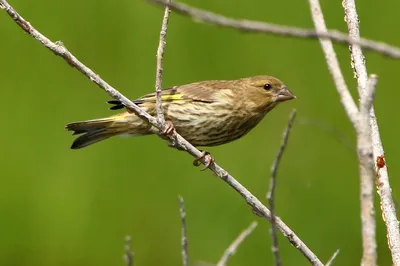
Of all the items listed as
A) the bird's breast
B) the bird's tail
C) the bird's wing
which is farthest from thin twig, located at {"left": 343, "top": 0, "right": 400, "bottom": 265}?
the bird's tail

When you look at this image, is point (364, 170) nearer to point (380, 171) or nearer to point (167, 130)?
point (380, 171)

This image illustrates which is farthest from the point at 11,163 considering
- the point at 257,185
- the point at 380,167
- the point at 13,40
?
the point at 380,167

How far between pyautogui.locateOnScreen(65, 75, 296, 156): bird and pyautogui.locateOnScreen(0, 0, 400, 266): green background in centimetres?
178

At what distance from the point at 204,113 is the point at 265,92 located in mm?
362

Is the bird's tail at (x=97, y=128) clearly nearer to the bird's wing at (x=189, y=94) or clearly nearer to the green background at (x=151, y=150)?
the bird's wing at (x=189, y=94)

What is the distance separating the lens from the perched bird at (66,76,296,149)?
4.41m

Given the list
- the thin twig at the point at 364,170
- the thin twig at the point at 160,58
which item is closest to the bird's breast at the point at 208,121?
the thin twig at the point at 160,58

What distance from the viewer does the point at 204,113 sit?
14.6 feet

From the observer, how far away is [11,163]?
671 cm

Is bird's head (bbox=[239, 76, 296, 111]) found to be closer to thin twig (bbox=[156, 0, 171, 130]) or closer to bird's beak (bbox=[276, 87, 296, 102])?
bird's beak (bbox=[276, 87, 296, 102])

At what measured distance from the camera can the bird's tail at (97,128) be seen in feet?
14.6

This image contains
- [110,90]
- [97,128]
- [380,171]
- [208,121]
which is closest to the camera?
[380,171]

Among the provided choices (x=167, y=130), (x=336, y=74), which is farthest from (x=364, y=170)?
(x=167, y=130)

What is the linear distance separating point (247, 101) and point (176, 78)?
223 cm
